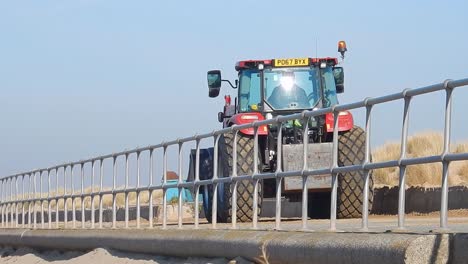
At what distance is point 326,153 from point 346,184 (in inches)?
26.3

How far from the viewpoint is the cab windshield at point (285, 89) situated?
711 inches

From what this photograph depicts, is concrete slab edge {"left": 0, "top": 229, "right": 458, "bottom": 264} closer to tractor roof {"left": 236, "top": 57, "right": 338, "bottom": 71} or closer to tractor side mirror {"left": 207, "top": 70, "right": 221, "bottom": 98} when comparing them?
tractor side mirror {"left": 207, "top": 70, "right": 221, "bottom": 98}

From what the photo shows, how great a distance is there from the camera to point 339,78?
62.6 feet

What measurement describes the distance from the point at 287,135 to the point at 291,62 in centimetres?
181

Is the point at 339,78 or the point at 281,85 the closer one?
the point at 281,85

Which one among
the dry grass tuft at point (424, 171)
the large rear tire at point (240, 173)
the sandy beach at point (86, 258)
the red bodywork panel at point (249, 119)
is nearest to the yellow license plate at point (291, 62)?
the red bodywork panel at point (249, 119)

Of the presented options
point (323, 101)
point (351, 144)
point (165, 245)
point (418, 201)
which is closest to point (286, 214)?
point (418, 201)

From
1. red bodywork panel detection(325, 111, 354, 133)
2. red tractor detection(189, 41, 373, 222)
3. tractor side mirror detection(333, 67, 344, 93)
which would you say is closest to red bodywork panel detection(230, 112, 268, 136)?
red tractor detection(189, 41, 373, 222)

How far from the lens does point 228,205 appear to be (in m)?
15.9

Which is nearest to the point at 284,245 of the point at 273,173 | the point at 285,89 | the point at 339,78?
the point at 273,173

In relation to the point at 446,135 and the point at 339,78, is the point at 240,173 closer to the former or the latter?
the point at 339,78

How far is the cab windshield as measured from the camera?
18.1 meters

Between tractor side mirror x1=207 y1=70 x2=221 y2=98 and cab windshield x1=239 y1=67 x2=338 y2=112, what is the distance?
1.28 feet

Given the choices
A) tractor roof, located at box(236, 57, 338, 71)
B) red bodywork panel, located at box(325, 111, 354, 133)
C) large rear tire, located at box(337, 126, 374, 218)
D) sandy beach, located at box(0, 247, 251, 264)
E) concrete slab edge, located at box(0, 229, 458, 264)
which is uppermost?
tractor roof, located at box(236, 57, 338, 71)
